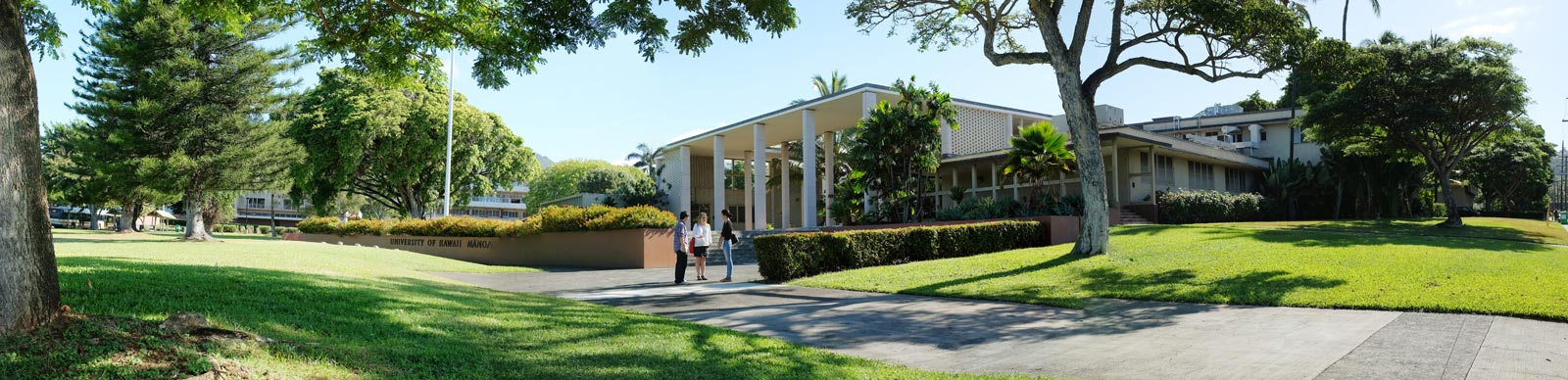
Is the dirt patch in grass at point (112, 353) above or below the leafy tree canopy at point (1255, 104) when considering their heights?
below

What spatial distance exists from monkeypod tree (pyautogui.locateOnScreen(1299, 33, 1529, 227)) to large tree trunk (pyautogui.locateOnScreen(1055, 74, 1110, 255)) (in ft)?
40.6

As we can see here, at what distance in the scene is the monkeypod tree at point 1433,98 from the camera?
22.4m

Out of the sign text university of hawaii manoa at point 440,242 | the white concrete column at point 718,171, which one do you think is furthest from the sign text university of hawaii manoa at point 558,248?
the white concrete column at point 718,171

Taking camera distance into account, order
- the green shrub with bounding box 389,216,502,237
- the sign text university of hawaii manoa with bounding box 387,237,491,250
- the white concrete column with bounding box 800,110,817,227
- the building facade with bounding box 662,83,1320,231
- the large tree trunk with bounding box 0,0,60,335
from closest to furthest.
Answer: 1. the large tree trunk with bounding box 0,0,60,335
2. the green shrub with bounding box 389,216,502,237
3. the sign text university of hawaii manoa with bounding box 387,237,491,250
4. the building facade with bounding box 662,83,1320,231
5. the white concrete column with bounding box 800,110,817,227

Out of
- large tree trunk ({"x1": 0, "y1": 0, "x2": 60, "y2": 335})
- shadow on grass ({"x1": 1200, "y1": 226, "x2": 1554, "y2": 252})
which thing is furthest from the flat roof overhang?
large tree trunk ({"x1": 0, "y1": 0, "x2": 60, "y2": 335})

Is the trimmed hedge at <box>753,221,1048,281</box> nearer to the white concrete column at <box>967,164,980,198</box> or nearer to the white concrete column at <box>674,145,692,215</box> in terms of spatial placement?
the white concrete column at <box>967,164,980,198</box>

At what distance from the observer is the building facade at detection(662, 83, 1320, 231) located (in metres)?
25.4

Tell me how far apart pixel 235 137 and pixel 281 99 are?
151cm

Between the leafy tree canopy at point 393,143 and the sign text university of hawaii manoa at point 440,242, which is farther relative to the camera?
the leafy tree canopy at point 393,143

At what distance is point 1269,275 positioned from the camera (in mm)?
10883

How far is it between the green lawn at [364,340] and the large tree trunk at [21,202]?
18 cm

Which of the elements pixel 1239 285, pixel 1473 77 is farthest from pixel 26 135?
pixel 1473 77

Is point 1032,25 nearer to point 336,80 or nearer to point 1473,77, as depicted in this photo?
point 1473,77

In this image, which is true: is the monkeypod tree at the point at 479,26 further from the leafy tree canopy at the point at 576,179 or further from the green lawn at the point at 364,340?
the leafy tree canopy at the point at 576,179
